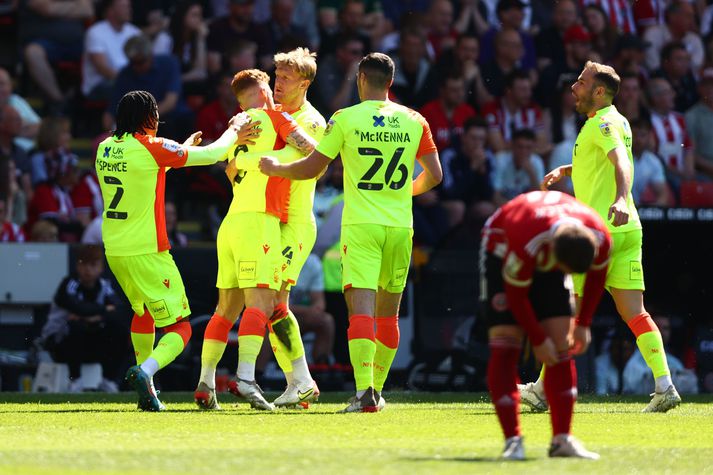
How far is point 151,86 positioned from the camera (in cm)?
1847

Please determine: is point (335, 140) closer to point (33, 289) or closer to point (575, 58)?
point (33, 289)

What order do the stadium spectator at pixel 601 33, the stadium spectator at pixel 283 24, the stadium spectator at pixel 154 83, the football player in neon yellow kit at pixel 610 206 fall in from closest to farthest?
1. the football player in neon yellow kit at pixel 610 206
2. the stadium spectator at pixel 154 83
3. the stadium spectator at pixel 283 24
4. the stadium spectator at pixel 601 33

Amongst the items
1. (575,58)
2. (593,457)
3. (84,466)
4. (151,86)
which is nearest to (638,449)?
(593,457)

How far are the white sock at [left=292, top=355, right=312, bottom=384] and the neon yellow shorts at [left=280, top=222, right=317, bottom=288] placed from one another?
56 centimetres

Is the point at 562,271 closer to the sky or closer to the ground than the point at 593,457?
closer to the sky

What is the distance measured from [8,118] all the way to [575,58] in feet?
24.8

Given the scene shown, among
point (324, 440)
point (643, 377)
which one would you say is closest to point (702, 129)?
point (643, 377)

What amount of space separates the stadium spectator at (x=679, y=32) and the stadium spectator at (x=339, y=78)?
4.78 m

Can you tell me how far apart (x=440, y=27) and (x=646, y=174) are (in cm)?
396

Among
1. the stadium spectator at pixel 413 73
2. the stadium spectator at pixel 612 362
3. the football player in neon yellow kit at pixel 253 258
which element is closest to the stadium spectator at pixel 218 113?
the stadium spectator at pixel 413 73

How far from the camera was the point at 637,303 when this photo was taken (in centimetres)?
1117

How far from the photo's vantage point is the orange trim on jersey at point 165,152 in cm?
1080

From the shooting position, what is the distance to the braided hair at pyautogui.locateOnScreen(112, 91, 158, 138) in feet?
35.7

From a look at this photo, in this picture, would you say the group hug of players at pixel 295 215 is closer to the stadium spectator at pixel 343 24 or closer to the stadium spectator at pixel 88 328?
the stadium spectator at pixel 88 328
